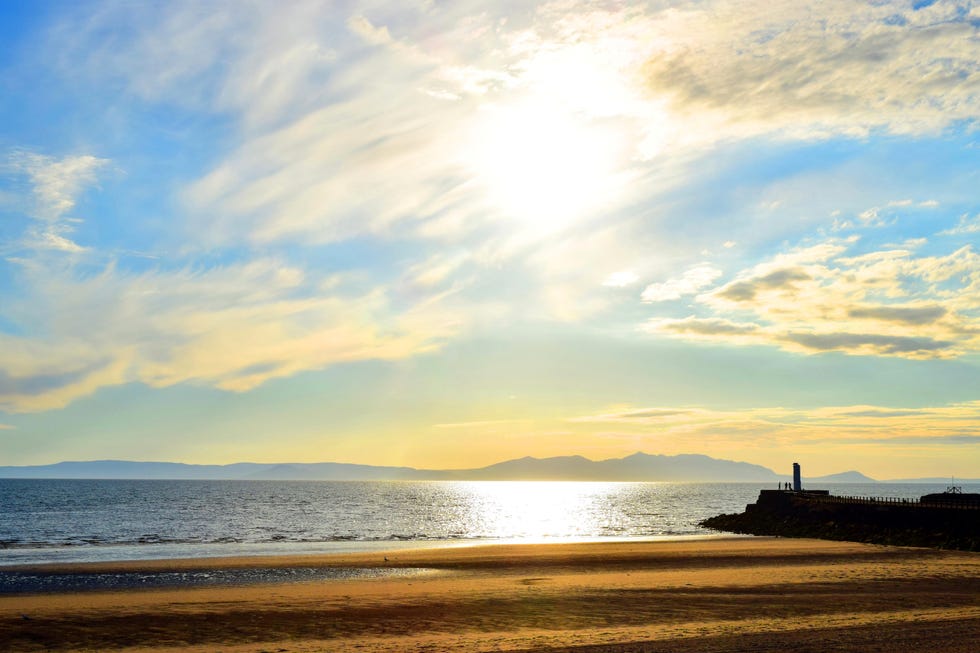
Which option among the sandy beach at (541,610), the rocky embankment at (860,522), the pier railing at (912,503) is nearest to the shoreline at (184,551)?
the sandy beach at (541,610)

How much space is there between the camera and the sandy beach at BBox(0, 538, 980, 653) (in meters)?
22.2

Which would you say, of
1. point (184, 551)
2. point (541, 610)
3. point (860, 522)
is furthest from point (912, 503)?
point (184, 551)

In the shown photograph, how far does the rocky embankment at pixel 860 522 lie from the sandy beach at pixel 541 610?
11192mm

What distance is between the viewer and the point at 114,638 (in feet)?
79.5

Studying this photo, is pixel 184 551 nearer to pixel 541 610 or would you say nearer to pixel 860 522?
pixel 541 610

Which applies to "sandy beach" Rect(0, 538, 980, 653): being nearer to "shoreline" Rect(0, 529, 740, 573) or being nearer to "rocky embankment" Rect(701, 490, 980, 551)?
"shoreline" Rect(0, 529, 740, 573)

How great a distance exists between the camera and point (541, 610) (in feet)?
93.6

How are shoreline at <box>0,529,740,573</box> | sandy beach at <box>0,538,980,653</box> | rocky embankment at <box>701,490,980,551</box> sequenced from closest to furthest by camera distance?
sandy beach at <box>0,538,980,653</box>, shoreline at <box>0,529,740,573</box>, rocky embankment at <box>701,490,980,551</box>

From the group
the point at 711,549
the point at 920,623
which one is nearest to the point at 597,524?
the point at 711,549

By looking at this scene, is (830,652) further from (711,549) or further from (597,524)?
(597,524)

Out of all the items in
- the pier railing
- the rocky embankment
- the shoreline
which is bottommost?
the shoreline

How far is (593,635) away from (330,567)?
26.6 meters

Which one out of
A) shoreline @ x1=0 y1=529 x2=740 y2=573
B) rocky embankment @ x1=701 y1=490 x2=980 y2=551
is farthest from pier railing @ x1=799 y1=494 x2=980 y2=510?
shoreline @ x1=0 y1=529 x2=740 y2=573

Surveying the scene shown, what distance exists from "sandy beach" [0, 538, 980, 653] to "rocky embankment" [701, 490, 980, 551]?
11.2m
